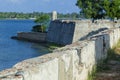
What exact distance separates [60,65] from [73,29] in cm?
5023

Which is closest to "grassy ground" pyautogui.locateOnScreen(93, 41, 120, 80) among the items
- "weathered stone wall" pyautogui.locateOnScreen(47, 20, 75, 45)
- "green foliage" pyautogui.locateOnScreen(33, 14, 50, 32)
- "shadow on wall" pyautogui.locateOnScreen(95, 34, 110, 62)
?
"shadow on wall" pyautogui.locateOnScreen(95, 34, 110, 62)

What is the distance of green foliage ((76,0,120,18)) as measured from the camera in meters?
63.3

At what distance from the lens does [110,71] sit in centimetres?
967

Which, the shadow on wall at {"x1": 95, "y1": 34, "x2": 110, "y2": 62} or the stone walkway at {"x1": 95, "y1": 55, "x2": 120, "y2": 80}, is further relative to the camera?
the shadow on wall at {"x1": 95, "y1": 34, "x2": 110, "y2": 62}

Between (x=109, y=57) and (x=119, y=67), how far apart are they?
1820 millimetres

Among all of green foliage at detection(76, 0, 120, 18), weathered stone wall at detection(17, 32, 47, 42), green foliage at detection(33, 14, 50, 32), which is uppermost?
green foliage at detection(76, 0, 120, 18)

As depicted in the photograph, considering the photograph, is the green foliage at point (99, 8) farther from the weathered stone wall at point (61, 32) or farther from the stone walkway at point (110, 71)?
the stone walkway at point (110, 71)

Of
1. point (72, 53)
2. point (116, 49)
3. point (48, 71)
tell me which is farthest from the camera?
point (116, 49)

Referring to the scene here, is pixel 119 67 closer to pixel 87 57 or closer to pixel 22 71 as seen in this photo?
pixel 87 57

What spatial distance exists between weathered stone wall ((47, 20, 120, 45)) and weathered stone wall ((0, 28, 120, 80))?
38.6 metres

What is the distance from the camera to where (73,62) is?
7.48 m

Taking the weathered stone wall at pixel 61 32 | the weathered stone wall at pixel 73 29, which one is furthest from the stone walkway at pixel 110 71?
the weathered stone wall at pixel 61 32

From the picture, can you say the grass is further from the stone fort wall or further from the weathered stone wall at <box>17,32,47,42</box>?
the weathered stone wall at <box>17,32,47,42</box>

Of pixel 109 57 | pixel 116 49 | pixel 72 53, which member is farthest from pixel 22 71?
pixel 116 49
